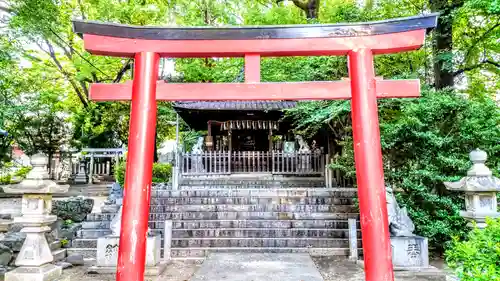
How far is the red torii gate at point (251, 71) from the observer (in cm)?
385

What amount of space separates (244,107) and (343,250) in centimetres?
731

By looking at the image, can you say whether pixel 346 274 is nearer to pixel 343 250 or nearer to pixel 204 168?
pixel 343 250

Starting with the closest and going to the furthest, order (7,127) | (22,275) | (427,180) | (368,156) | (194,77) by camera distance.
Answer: (368,156)
(22,275)
(427,180)
(194,77)
(7,127)

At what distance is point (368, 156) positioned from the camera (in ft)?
12.5

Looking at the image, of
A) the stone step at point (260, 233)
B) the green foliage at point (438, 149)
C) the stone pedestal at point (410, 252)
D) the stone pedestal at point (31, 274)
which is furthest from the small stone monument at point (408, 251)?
the stone pedestal at point (31, 274)

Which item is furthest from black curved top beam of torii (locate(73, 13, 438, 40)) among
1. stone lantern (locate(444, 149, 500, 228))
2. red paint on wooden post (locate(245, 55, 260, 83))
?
stone lantern (locate(444, 149, 500, 228))

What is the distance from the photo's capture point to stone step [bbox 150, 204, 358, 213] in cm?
846

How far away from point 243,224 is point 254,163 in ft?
17.1

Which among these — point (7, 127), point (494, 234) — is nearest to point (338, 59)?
point (494, 234)

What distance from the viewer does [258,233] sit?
774cm

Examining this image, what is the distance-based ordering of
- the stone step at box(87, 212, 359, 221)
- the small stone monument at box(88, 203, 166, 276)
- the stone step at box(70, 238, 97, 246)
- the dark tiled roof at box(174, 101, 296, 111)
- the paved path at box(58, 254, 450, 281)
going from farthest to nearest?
1. the dark tiled roof at box(174, 101, 296, 111)
2. the stone step at box(87, 212, 359, 221)
3. the stone step at box(70, 238, 97, 246)
4. the small stone monument at box(88, 203, 166, 276)
5. the paved path at box(58, 254, 450, 281)

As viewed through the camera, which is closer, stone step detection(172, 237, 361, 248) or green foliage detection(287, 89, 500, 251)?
green foliage detection(287, 89, 500, 251)

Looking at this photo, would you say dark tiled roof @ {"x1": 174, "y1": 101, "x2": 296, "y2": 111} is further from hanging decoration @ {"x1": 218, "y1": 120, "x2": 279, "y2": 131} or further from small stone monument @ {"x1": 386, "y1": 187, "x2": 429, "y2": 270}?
small stone monument @ {"x1": 386, "y1": 187, "x2": 429, "y2": 270}

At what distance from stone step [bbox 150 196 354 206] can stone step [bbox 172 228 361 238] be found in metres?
1.16
